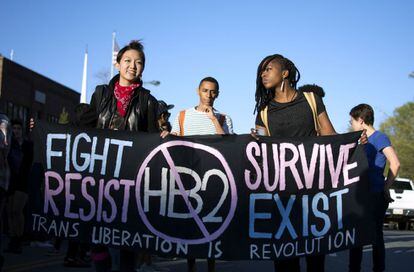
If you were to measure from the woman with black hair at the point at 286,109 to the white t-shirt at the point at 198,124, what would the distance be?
135 centimetres

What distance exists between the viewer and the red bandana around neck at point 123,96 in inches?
192

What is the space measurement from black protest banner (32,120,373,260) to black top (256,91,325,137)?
8 cm

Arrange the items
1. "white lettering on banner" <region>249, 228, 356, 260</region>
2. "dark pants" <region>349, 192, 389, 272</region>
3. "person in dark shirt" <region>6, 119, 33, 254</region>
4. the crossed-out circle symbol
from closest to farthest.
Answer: "white lettering on banner" <region>249, 228, 356, 260</region>, the crossed-out circle symbol, "dark pants" <region>349, 192, 389, 272</region>, "person in dark shirt" <region>6, 119, 33, 254</region>

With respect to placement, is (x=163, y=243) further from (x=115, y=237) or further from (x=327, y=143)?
(x=327, y=143)

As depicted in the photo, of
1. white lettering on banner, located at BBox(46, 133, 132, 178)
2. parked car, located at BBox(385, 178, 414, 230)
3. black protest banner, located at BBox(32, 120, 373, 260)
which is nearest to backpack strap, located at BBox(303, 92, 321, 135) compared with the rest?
black protest banner, located at BBox(32, 120, 373, 260)

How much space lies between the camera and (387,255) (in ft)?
33.0

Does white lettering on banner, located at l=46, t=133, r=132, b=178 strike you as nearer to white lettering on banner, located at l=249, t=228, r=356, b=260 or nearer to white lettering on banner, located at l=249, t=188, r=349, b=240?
white lettering on banner, located at l=249, t=188, r=349, b=240

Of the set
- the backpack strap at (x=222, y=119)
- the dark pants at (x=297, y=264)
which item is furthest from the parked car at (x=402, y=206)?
the dark pants at (x=297, y=264)

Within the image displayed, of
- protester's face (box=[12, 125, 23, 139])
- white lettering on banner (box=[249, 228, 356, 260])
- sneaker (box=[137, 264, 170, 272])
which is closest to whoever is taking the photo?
white lettering on banner (box=[249, 228, 356, 260])

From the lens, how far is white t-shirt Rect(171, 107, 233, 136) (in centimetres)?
639

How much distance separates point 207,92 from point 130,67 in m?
1.86

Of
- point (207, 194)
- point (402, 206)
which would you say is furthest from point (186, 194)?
point (402, 206)

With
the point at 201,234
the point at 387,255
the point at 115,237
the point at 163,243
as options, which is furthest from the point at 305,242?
the point at 387,255

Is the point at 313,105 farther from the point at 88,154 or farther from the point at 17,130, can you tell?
the point at 17,130
